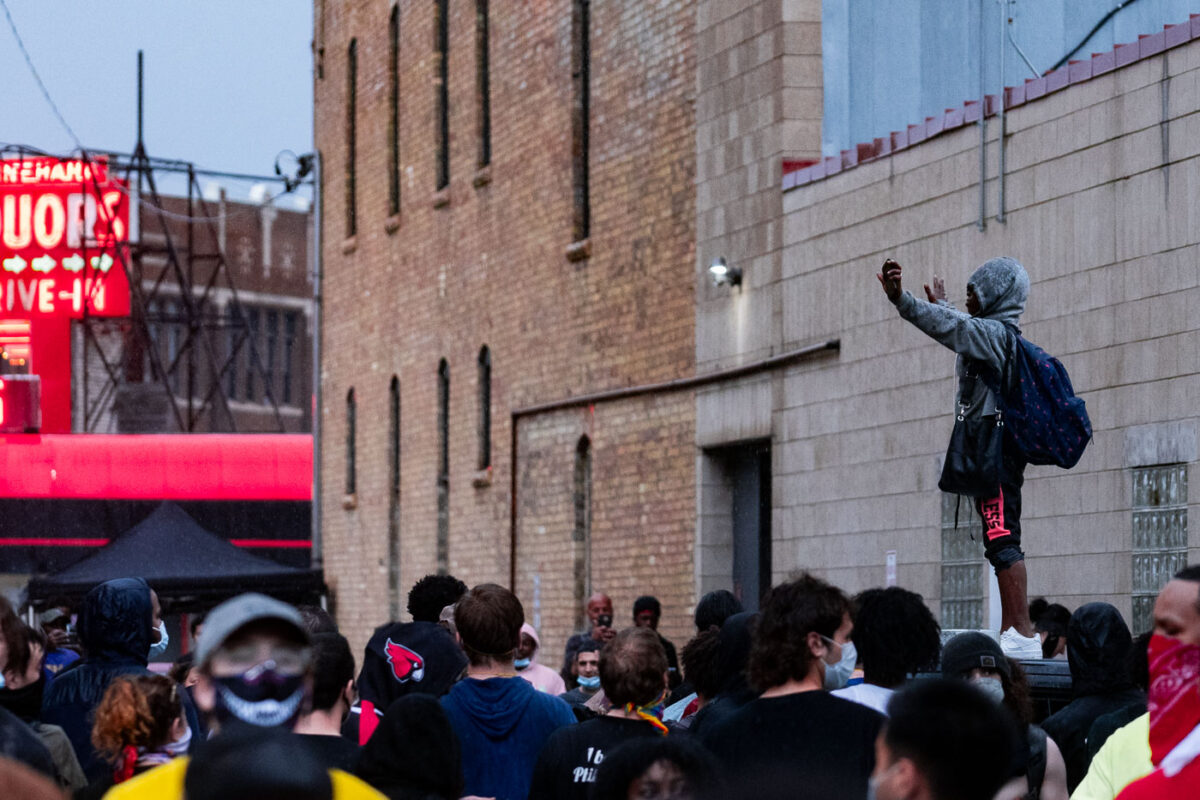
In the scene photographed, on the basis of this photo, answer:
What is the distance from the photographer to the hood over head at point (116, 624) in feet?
24.1

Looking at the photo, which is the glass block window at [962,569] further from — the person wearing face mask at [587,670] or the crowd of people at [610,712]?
the crowd of people at [610,712]

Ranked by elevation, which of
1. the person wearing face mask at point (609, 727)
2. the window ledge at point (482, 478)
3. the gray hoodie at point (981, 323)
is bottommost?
the person wearing face mask at point (609, 727)

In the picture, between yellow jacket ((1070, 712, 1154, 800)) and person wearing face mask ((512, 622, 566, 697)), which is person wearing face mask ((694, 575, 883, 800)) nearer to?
yellow jacket ((1070, 712, 1154, 800))

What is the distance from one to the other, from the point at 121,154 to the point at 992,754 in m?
40.1

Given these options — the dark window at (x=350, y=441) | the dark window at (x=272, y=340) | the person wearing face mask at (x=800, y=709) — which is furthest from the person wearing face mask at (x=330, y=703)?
the dark window at (x=272, y=340)

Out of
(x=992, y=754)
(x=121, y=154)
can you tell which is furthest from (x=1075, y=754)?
(x=121, y=154)

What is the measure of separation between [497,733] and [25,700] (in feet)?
5.59

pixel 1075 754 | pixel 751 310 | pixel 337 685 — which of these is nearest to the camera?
pixel 337 685

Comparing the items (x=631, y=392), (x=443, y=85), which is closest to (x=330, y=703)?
(x=631, y=392)

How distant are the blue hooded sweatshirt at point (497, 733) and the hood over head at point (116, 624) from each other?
3.80 feet

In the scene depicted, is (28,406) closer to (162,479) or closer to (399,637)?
(162,479)

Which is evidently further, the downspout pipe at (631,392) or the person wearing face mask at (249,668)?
the downspout pipe at (631,392)

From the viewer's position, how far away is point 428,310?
27.2 meters

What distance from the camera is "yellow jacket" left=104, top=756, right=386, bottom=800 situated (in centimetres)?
393
